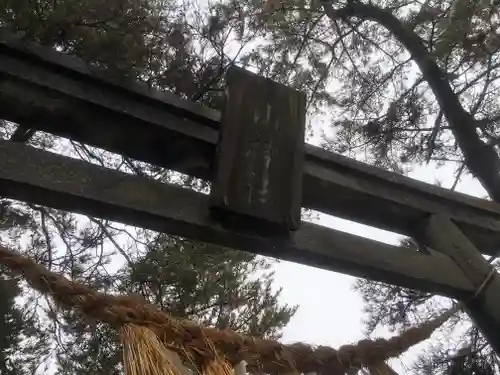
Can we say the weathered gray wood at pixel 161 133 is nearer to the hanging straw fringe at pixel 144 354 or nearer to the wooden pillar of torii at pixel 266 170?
the wooden pillar of torii at pixel 266 170

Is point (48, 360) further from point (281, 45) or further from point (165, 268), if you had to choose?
point (281, 45)

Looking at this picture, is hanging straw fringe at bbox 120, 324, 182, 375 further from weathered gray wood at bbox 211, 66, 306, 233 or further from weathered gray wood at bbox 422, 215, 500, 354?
weathered gray wood at bbox 422, 215, 500, 354

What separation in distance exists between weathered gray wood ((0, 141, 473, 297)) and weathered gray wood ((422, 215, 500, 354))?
30 millimetres

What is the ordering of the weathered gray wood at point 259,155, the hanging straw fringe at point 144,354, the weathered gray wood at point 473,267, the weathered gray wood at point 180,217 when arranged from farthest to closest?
the weathered gray wood at point 473,267, the weathered gray wood at point 259,155, the weathered gray wood at point 180,217, the hanging straw fringe at point 144,354

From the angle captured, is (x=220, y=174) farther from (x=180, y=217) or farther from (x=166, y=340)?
(x=166, y=340)

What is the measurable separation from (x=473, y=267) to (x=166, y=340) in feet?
2.67

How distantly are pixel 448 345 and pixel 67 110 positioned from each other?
1507 millimetres

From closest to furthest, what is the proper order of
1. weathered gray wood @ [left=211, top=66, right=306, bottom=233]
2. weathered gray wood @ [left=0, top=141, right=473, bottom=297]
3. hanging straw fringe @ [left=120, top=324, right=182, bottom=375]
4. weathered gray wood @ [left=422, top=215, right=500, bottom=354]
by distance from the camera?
1. hanging straw fringe @ [left=120, top=324, right=182, bottom=375]
2. weathered gray wood @ [left=0, top=141, right=473, bottom=297]
3. weathered gray wood @ [left=211, top=66, right=306, bottom=233]
4. weathered gray wood @ [left=422, top=215, right=500, bottom=354]

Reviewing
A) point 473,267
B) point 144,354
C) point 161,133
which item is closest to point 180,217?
point 161,133

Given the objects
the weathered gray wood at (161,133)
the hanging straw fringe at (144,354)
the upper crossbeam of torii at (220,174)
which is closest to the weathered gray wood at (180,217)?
the upper crossbeam of torii at (220,174)

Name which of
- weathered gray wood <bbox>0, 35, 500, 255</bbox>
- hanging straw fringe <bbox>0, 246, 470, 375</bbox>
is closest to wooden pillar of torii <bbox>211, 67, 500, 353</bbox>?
weathered gray wood <bbox>0, 35, 500, 255</bbox>

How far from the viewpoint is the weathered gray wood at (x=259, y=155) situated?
45.1 inches

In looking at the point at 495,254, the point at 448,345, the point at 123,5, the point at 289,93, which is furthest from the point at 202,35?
the point at 448,345

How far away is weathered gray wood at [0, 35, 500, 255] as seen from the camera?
1.19m
